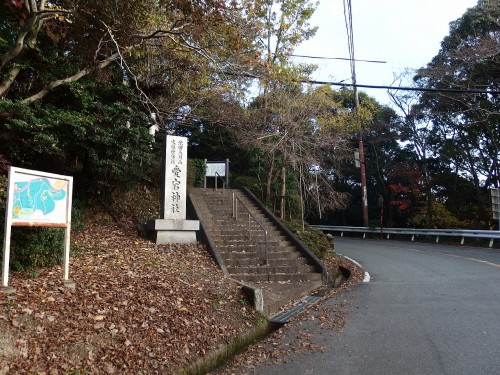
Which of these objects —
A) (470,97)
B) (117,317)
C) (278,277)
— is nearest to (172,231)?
(278,277)

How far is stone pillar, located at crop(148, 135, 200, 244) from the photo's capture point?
420 inches

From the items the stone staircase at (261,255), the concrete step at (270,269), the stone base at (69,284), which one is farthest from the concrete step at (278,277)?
the stone base at (69,284)

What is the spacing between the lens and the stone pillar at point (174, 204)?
10672 mm

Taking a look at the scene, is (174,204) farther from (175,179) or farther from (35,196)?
(35,196)

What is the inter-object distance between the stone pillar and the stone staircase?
64 centimetres

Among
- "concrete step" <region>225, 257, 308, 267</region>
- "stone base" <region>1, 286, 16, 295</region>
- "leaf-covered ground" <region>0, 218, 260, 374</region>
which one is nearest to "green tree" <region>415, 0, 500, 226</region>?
"concrete step" <region>225, 257, 308, 267</region>

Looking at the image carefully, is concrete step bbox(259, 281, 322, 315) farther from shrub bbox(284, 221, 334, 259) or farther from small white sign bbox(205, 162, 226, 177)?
small white sign bbox(205, 162, 226, 177)

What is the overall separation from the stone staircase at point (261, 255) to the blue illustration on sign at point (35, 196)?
12.6 feet

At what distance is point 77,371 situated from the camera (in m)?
4.11

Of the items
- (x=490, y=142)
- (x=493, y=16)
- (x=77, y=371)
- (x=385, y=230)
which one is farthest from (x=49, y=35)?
(x=490, y=142)

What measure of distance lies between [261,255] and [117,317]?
20.5 ft

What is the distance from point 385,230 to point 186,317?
24.5m

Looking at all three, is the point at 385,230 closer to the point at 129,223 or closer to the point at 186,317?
the point at 129,223

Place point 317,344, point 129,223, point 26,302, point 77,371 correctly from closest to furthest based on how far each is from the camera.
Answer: point 77,371 → point 26,302 → point 317,344 → point 129,223
